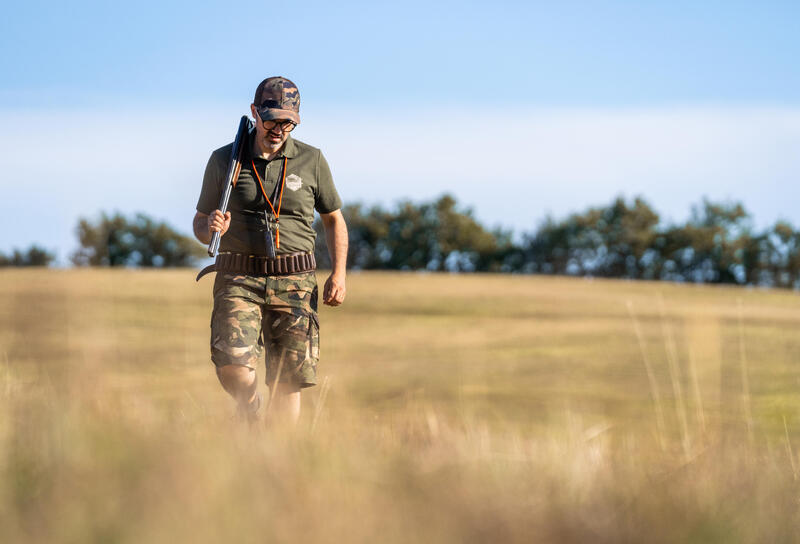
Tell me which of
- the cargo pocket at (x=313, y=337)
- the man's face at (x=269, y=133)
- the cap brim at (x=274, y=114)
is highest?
the cap brim at (x=274, y=114)

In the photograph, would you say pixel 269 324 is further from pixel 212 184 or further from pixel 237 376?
pixel 212 184

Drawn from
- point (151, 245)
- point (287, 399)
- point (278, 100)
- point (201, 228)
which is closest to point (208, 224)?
point (201, 228)

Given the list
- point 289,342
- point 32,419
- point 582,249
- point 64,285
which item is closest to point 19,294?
point 64,285

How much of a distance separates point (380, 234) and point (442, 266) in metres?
5.47

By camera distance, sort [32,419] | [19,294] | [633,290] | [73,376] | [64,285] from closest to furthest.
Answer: [32,419] < [73,376] < [19,294] < [64,285] < [633,290]

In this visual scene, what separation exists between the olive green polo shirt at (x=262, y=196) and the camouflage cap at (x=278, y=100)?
0.89 feet

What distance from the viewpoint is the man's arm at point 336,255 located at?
192 inches

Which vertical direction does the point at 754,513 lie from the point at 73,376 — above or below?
below

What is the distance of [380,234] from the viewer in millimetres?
73000

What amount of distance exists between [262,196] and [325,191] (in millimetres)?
405

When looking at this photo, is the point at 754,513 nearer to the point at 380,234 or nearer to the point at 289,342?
the point at 289,342

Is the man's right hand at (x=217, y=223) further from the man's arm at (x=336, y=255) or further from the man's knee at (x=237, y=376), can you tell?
the man's knee at (x=237, y=376)

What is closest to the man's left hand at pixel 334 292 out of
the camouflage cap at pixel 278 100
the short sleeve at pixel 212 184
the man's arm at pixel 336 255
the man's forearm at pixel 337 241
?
the man's arm at pixel 336 255

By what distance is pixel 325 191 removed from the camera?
5117 millimetres
